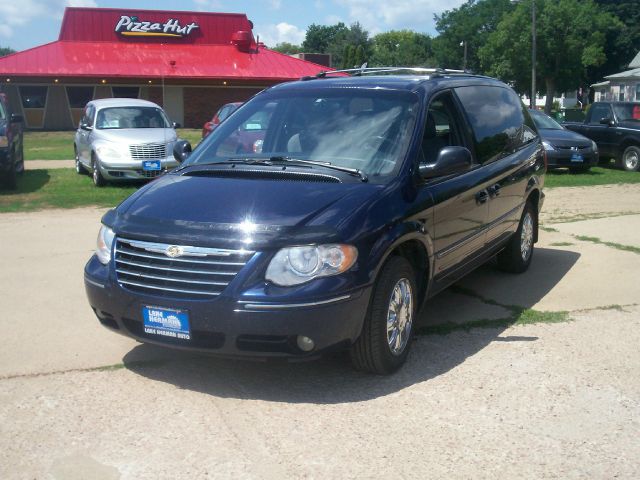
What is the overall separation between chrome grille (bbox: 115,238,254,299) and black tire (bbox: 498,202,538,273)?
3.97 metres

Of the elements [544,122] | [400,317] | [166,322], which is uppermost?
[544,122]

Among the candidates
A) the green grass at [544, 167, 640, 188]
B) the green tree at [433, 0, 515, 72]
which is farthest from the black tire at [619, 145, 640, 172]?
the green tree at [433, 0, 515, 72]

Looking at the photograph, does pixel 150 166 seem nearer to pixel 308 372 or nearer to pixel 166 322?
pixel 308 372

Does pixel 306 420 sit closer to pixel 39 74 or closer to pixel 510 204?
pixel 510 204

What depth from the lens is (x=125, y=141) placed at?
14.7 metres

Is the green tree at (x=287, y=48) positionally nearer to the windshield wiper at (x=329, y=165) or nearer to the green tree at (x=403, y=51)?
the green tree at (x=403, y=51)

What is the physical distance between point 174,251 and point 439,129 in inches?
97.1

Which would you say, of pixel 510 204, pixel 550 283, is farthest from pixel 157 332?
pixel 550 283

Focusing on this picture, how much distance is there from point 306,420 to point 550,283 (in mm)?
4032

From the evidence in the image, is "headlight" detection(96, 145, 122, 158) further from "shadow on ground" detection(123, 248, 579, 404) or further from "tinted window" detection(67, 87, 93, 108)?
"tinted window" detection(67, 87, 93, 108)

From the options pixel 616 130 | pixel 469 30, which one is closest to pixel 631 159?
pixel 616 130

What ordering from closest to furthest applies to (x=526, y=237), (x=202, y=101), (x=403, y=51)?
(x=526, y=237) → (x=202, y=101) → (x=403, y=51)

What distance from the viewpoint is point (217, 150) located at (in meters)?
5.92

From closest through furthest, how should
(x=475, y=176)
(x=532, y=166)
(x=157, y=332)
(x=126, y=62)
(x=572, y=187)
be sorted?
(x=157, y=332) → (x=475, y=176) → (x=532, y=166) → (x=572, y=187) → (x=126, y=62)
